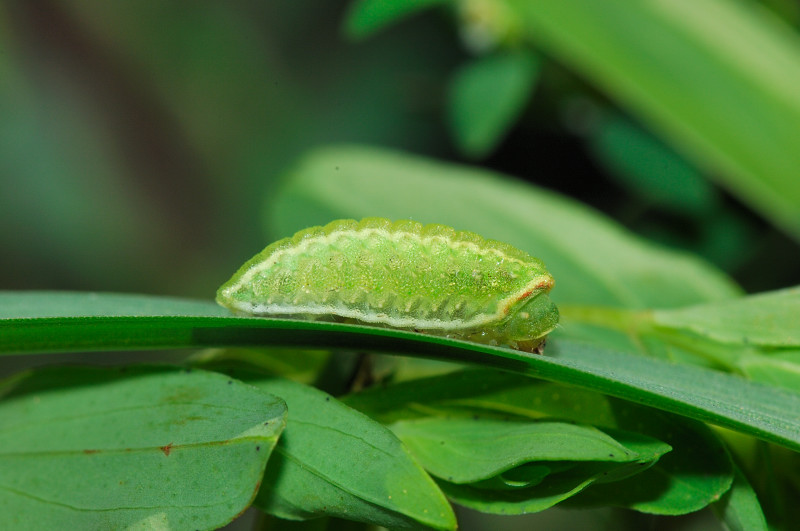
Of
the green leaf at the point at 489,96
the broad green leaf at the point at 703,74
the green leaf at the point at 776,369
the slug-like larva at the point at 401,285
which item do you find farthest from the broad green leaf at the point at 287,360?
the broad green leaf at the point at 703,74

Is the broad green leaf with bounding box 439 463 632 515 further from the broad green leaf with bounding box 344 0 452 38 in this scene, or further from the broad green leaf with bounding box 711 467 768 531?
the broad green leaf with bounding box 344 0 452 38

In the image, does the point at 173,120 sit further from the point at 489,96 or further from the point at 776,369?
the point at 776,369

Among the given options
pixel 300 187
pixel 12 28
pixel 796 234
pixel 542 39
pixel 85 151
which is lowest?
pixel 85 151

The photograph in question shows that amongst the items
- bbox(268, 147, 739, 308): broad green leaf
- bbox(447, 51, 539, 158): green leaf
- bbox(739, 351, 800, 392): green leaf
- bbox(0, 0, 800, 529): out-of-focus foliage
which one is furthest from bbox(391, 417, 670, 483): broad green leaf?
bbox(447, 51, 539, 158): green leaf

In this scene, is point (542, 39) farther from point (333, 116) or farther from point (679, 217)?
point (333, 116)

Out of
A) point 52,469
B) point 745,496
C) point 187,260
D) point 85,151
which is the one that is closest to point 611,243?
point 745,496

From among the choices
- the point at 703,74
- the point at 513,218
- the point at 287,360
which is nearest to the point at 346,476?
the point at 287,360
